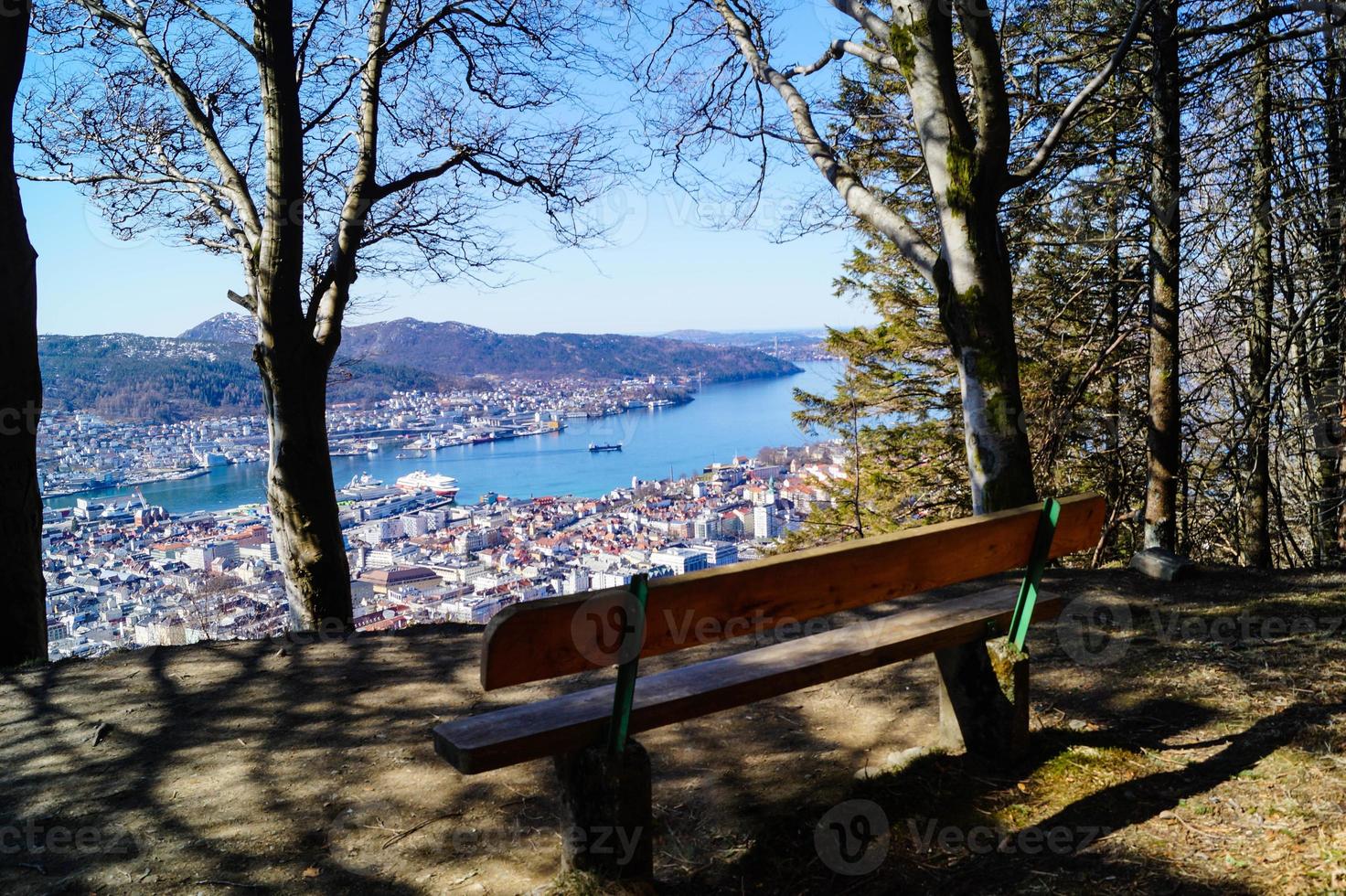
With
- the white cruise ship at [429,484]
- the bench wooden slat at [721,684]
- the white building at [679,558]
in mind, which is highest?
the bench wooden slat at [721,684]

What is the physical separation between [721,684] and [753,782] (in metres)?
1.04

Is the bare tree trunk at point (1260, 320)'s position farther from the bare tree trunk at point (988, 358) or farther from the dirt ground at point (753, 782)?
the bare tree trunk at point (988, 358)

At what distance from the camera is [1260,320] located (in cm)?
759

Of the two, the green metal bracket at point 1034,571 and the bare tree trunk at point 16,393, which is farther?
the bare tree trunk at point 16,393

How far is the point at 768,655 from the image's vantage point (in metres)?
3.23

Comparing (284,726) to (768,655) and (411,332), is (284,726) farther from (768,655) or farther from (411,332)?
(411,332)

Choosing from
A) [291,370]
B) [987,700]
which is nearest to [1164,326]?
[987,700]

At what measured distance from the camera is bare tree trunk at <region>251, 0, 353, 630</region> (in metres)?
6.91

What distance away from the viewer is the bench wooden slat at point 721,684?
2.50m

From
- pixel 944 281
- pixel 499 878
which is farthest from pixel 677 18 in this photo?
pixel 499 878

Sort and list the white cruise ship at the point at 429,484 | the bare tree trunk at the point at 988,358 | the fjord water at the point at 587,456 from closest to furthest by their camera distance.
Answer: the bare tree trunk at the point at 988,358
the fjord water at the point at 587,456
the white cruise ship at the point at 429,484

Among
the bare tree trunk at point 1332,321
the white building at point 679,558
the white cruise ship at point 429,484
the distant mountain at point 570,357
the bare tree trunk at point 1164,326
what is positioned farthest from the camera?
the distant mountain at point 570,357

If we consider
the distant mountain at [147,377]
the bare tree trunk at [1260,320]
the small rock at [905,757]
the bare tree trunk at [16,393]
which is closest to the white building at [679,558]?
the bare tree trunk at [1260,320]

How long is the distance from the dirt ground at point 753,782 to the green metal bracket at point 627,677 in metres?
0.44
